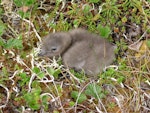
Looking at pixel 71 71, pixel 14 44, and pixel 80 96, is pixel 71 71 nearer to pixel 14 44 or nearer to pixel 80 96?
pixel 80 96

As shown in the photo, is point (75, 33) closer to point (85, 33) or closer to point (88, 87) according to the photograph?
point (85, 33)

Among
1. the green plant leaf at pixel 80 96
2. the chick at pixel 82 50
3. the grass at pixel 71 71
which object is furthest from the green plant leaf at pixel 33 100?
the chick at pixel 82 50

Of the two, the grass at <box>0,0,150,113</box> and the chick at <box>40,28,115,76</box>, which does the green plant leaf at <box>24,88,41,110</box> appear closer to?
the grass at <box>0,0,150,113</box>

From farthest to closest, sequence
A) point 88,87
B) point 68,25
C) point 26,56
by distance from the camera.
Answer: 1. point 68,25
2. point 26,56
3. point 88,87

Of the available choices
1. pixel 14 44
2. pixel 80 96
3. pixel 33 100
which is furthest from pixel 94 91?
pixel 14 44

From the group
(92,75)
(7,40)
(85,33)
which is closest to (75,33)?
(85,33)

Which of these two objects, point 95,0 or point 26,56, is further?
point 95,0

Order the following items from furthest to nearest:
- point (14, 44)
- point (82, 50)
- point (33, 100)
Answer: point (14, 44) < point (82, 50) < point (33, 100)

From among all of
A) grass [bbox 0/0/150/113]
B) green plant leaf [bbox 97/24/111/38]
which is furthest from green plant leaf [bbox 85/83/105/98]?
green plant leaf [bbox 97/24/111/38]
